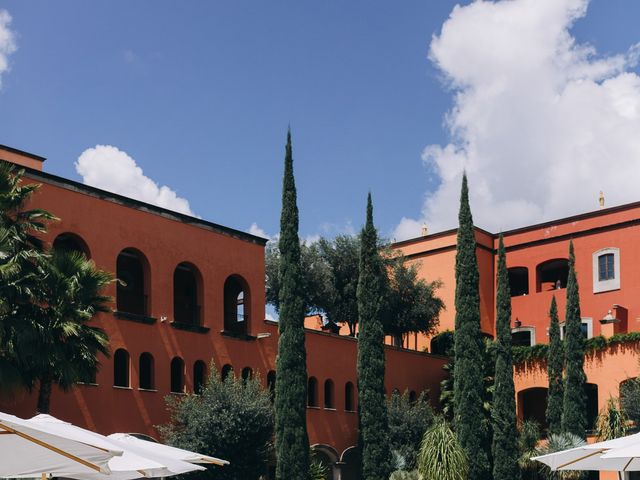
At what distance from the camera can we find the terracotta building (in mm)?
26094

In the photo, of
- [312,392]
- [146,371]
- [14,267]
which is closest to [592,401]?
[312,392]

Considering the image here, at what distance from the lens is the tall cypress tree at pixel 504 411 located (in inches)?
1303

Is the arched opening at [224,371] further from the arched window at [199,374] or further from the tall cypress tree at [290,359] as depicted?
the tall cypress tree at [290,359]

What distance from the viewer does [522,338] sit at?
43344mm

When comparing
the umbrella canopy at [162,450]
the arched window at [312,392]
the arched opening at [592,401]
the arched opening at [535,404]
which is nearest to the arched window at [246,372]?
the arched window at [312,392]

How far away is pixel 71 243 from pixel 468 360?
14462 millimetres

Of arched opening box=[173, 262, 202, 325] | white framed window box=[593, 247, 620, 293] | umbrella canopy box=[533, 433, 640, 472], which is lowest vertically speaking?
umbrella canopy box=[533, 433, 640, 472]

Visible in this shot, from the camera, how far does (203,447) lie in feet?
86.2

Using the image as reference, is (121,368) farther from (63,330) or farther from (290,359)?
(63,330)

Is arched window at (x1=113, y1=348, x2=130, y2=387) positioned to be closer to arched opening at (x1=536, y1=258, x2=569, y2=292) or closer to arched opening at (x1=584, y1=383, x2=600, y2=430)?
arched opening at (x1=584, y1=383, x2=600, y2=430)

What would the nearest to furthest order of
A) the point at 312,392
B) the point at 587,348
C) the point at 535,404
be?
1. the point at 312,392
2. the point at 587,348
3. the point at 535,404

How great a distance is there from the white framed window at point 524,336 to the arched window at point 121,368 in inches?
838

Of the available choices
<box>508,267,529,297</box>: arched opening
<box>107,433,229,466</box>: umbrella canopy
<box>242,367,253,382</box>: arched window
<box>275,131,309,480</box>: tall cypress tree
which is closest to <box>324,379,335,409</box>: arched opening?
<box>242,367,253,382</box>: arched window

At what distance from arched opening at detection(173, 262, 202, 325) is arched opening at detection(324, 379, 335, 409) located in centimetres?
567
